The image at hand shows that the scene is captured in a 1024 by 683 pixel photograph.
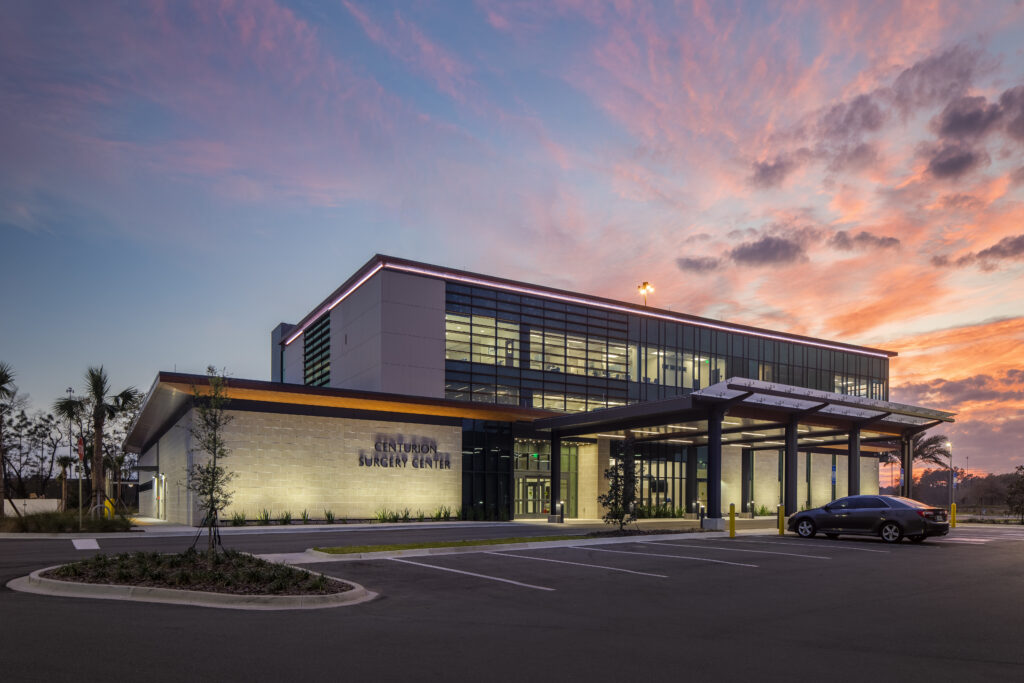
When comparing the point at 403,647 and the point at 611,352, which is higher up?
the point at 611,352

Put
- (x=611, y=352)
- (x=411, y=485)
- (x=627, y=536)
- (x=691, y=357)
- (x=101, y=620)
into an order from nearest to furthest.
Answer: (x=101, y=620) < (x=627, y=536) < (x=411, y=485) < (x=611, y=352) < (x=691, y=357)

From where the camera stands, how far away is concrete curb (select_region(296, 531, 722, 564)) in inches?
699

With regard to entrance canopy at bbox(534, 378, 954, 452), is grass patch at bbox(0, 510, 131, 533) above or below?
below

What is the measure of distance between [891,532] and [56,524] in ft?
91.7

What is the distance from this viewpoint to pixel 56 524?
1078 inches

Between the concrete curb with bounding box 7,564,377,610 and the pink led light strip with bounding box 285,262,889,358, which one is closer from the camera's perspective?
the concrete curb with bounding box 7,564,377,610

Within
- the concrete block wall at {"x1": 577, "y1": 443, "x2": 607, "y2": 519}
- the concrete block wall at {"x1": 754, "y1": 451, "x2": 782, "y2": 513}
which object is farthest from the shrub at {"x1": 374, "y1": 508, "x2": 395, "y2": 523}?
the concrete block wall at {"x1": 754, "y1": 451, "x2": 782, "y2": 513}

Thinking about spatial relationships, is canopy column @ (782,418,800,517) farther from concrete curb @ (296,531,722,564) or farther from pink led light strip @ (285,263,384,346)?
pink led light strip @ (285,263,384,346)

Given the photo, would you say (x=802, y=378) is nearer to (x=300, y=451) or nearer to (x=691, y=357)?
(x=691, y=357)

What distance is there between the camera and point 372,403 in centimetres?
3481

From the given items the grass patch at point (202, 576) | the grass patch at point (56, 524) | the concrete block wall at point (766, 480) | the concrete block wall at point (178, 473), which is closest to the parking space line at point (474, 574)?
the grass patch at point (202, 576)

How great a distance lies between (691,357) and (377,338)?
22526mm

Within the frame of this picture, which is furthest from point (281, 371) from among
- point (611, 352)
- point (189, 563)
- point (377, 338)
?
point (189, 563)

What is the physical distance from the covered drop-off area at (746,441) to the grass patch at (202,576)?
17104 mm
